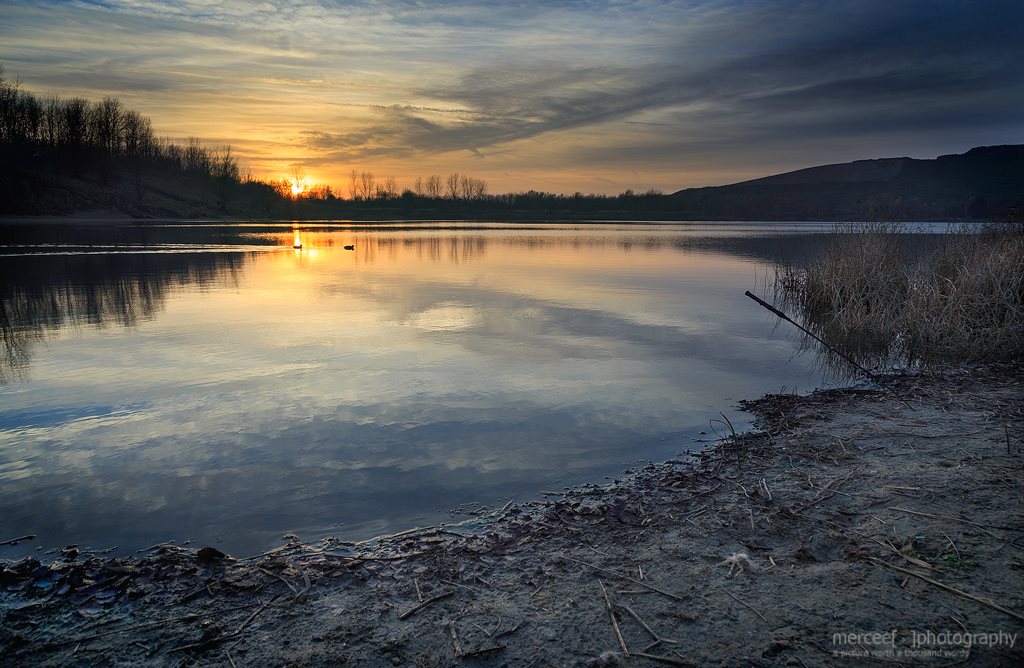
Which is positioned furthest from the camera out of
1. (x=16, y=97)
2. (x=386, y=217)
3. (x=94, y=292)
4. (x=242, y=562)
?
(x=386, y=217)

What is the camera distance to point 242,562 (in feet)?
13.7

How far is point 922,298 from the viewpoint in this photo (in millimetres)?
12469

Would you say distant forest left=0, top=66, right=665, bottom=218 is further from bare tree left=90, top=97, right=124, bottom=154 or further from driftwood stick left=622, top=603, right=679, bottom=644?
driftwood stick left=622, top=603, right=679, bottom=644

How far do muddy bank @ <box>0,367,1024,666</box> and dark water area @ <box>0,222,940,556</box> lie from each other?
0.59 m

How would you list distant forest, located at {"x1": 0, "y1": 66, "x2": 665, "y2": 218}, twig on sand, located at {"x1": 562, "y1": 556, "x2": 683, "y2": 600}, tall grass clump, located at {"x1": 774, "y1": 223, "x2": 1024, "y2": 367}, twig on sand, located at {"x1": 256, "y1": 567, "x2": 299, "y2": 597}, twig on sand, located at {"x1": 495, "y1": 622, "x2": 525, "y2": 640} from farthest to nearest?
1. distant forest, located at {"x1": 0, "y1": 66, "x2": 665, "y2": 218}
2. tall grass clump, located at {"x1": 774, "y1": 223, "x2": 1024, "y2": 367}
3. twig on sand, located at {"x1": 256, "y1": 567, "x2": 299, "y2": 597}
4. twig on sand, located at {"x1": 562, "y1": 556, "x2": 683, "y2": 600}
5. twig on sand, located at {"x1": 495, "y1": 622, "x2": 525, "y2": 640}

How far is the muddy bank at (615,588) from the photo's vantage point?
314 cm

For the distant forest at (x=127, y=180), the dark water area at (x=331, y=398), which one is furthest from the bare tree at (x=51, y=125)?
the dark water area at (x=331, y=398)

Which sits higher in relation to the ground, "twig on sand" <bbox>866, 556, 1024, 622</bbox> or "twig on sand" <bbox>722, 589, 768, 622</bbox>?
"twig on sand" <bbox>866, 556, 1024, 622</bbox>

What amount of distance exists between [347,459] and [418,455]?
0.77m

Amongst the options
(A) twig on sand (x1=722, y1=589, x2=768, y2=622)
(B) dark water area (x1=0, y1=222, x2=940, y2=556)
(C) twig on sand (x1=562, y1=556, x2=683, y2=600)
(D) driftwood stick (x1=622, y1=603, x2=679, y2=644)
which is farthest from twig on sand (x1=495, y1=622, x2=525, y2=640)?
(B) dark water area (x1=0, y1=222, x2=940, y2=556)

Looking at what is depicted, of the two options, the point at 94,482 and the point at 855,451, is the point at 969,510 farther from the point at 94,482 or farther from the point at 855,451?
the point at 94,482

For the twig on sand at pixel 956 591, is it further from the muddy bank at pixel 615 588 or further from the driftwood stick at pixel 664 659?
the driftwood stick at pixel 664 659

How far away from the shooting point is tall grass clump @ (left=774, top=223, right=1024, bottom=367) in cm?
1124

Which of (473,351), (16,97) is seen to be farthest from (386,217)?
(473,351)
